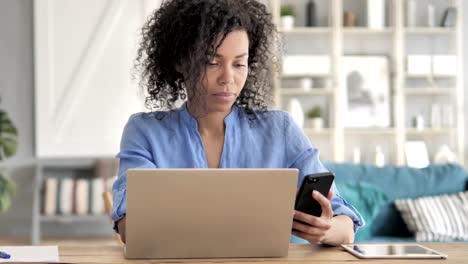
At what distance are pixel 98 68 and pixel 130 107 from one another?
1.43 ft

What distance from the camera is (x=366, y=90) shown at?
7992 mm

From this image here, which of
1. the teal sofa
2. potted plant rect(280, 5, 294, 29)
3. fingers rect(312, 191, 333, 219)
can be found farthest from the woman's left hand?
potted plant rect(280, 5, 294, 29)

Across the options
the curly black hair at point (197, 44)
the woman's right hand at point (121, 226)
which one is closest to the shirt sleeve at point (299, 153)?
the curly black hair at point (197, 44)

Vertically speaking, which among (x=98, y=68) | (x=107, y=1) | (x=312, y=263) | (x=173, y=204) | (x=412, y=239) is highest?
(x=107, y=1)

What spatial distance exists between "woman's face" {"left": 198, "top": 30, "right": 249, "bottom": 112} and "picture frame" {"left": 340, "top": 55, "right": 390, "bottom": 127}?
588 cm

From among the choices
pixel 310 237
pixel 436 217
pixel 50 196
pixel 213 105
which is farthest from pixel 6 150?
pixel 310 237

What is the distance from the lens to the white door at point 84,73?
732 cm

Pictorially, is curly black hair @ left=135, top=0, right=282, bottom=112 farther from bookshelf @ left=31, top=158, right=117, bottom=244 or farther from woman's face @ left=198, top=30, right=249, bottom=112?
bookshelf @ left=31, top=158, right=117, bottom=244

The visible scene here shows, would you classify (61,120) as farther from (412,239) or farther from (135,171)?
(135,171)

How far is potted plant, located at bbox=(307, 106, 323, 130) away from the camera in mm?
7781

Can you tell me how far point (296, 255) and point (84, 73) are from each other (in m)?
5.66

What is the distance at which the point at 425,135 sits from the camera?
8.03 metres

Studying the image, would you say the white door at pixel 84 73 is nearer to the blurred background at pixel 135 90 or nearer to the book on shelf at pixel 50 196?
the blurred background at pixel 135 90

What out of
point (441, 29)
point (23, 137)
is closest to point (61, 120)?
point (23, 137)
